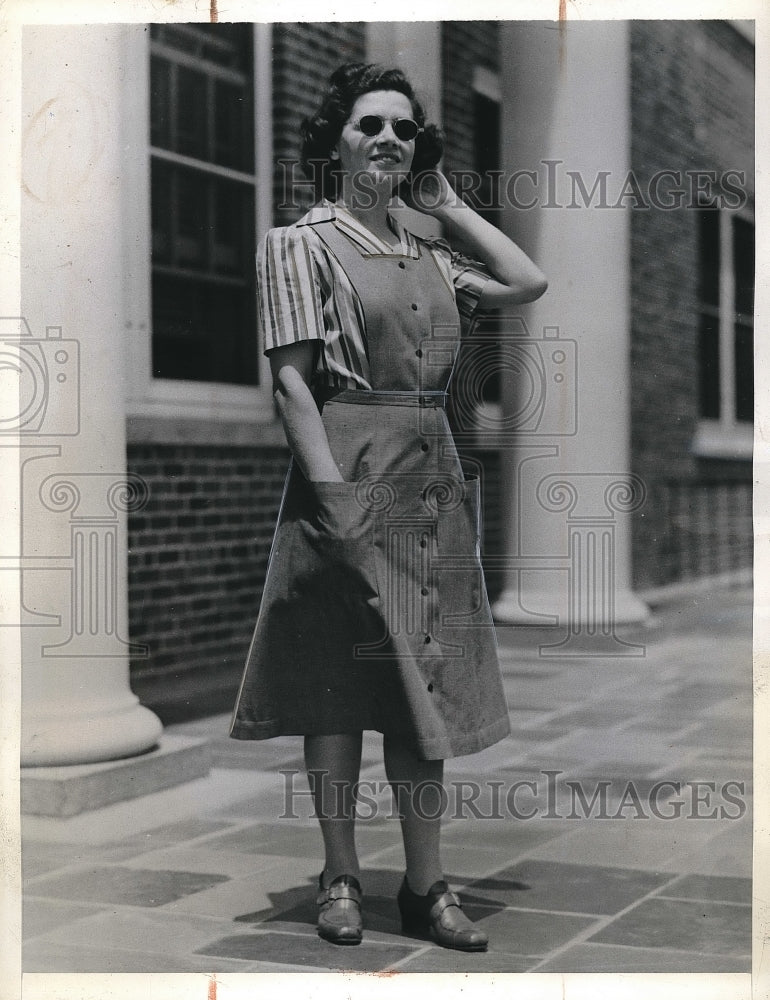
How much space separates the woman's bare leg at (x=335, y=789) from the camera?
3.46m

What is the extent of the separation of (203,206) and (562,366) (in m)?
1.99

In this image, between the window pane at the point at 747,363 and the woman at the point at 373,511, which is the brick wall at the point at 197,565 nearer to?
the woman at the point at 373,511

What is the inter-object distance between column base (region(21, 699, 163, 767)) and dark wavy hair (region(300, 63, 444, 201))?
1.83m

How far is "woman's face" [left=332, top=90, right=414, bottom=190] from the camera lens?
3.39m

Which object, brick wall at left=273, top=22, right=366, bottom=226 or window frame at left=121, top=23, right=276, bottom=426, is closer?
window frame at left=121, top=23, right=276, bottom=426

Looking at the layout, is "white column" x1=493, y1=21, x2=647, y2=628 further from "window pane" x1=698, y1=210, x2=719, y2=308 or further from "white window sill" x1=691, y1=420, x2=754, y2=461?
"white window sill" x1=691, y1=420, x2=754, y2=461

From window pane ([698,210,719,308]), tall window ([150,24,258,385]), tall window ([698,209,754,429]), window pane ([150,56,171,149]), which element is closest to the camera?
window pane ([150,56,171,149])

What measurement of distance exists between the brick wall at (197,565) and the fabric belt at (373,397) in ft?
6.73

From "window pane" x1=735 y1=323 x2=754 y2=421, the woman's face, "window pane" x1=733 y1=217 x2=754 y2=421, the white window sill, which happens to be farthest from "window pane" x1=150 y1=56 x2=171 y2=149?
the white window sill

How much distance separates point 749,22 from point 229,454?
10.7ft

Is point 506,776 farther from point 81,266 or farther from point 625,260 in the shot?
point 625,260

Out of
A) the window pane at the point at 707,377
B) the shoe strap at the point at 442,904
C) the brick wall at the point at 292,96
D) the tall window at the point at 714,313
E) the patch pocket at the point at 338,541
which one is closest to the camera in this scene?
the patch pocket at the point at 338,541

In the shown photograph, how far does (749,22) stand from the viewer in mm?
3479

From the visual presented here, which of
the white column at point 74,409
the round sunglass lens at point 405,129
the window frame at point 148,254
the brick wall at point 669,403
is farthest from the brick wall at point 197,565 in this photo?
the brick wall at point 669,403
